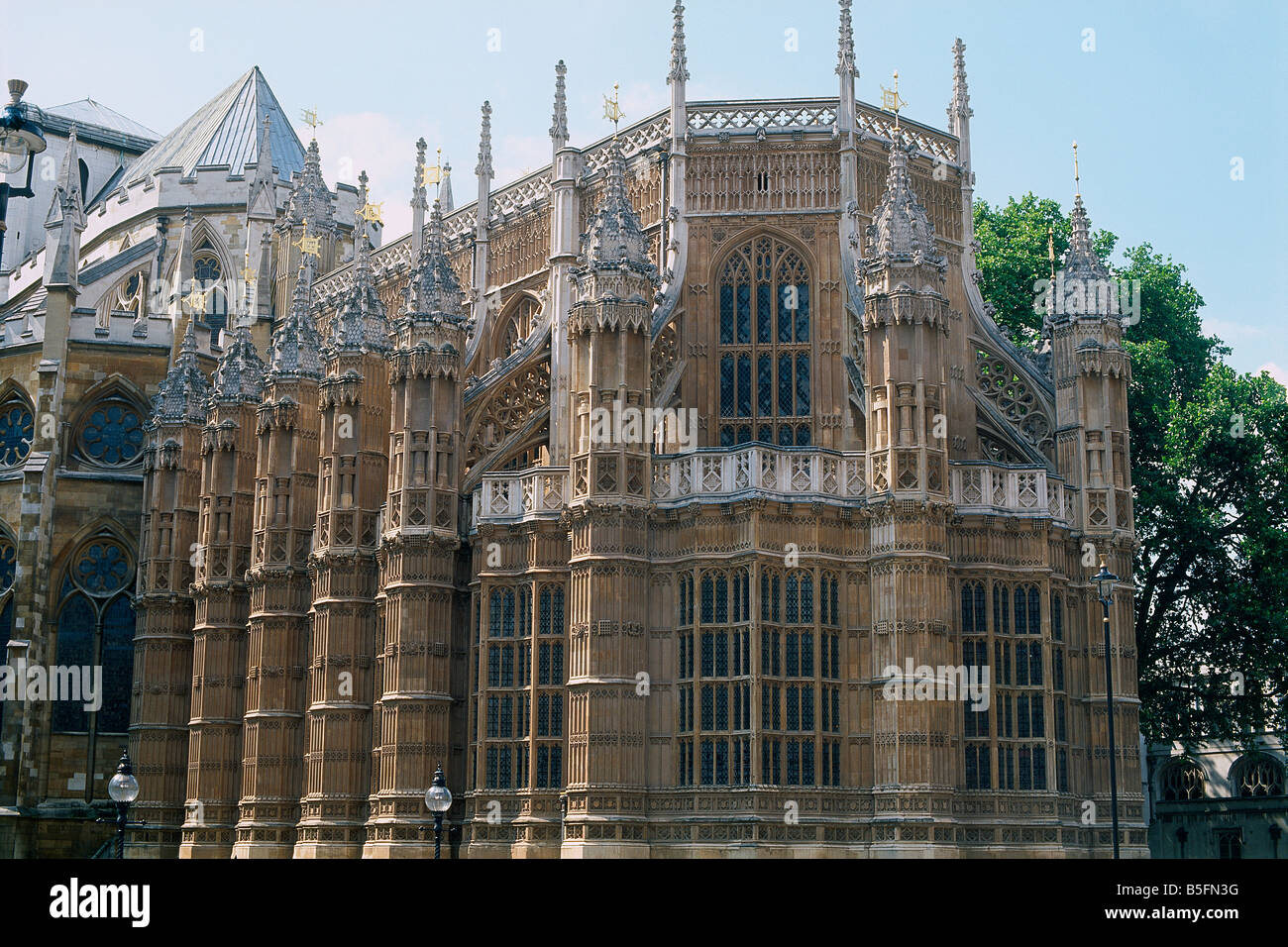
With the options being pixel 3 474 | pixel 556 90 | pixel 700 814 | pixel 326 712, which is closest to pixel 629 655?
pixel 700 814

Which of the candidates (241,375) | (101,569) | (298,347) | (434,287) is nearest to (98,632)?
(101,569)

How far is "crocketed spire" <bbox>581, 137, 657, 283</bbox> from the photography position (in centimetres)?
3722

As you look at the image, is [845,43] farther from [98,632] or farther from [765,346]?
[98,632]

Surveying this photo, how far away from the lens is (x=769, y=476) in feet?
117

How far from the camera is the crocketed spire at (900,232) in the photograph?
36.4 metres

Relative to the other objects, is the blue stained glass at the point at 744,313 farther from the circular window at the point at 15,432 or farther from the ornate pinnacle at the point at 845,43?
the circular window at the point at 15,432

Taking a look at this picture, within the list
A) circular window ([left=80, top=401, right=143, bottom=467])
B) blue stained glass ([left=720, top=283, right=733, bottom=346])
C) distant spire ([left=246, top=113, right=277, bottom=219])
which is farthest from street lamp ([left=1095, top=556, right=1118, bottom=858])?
distant spire ([left=246, top=113, right=277, bottom=219])

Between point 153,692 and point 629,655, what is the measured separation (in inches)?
863

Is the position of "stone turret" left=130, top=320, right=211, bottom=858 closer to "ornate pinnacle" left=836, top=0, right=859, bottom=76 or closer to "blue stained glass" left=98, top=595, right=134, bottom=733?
"blue stained glass" left=98, top=595, right=134, bottom=733

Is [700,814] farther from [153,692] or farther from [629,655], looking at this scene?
[153,692]

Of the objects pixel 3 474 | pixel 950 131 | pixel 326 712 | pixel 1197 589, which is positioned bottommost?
pixel 326 712

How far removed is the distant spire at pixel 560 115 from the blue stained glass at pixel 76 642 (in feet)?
76.2

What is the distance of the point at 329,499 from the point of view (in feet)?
139

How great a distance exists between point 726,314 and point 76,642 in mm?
27342
